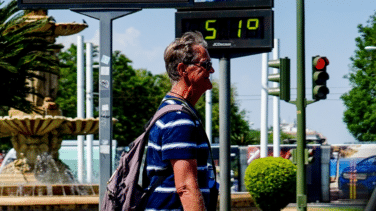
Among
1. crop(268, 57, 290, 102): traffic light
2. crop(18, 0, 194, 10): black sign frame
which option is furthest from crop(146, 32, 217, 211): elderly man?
crop(268, 57, 290, 102): traffic light

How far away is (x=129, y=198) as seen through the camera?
3.63m

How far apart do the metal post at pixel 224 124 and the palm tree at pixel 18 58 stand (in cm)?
378

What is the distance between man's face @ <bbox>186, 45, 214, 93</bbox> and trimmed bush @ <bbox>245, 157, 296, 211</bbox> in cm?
1575

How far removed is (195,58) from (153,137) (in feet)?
1.45

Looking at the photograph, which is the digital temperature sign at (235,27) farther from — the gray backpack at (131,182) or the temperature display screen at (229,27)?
the gray backpack at (131,182)

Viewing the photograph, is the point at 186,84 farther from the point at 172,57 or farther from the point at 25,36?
Result: the point at 25,36

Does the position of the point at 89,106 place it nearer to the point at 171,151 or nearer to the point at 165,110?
the point at 165,110

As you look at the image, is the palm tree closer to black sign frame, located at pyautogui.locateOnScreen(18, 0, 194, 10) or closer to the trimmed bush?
black sign frame, located at pyautogui.locateOnScreen(18, 0, 194, 10)

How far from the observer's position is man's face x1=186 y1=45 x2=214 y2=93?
382 cm

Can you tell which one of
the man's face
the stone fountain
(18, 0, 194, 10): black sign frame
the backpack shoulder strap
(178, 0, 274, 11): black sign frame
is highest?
(178, 0, 274, 11): black sign frame

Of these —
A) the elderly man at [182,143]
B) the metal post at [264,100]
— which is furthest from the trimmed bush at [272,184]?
the elderly man at [182,143]

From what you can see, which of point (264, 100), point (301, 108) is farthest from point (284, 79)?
point (264, 100)

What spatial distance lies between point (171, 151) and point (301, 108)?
419 inches

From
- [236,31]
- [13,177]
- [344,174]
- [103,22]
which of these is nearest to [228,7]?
[236,31]
